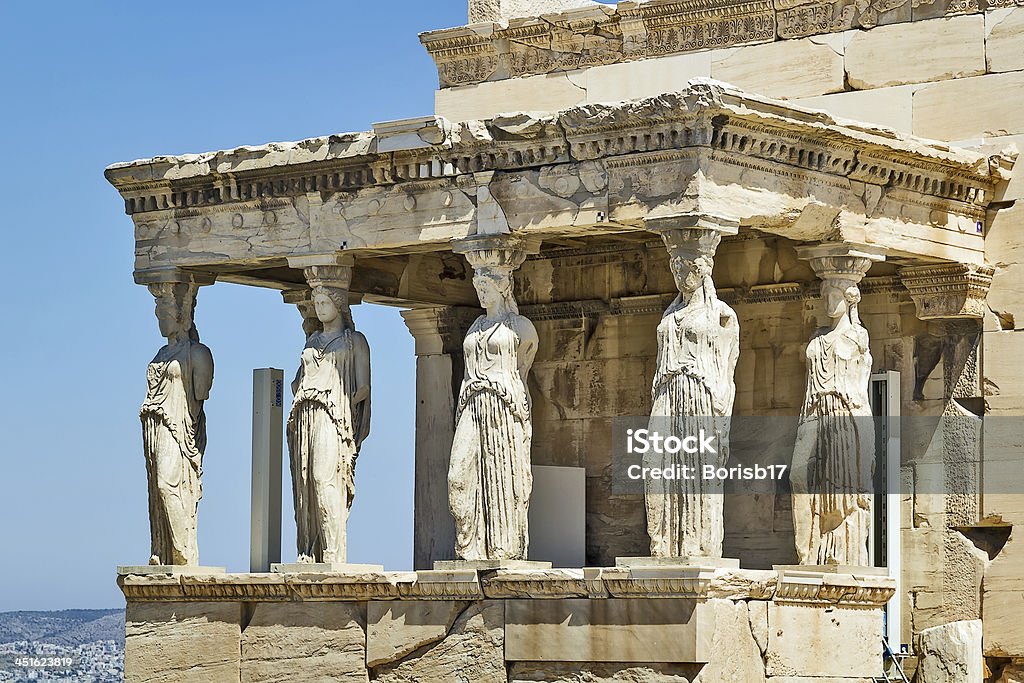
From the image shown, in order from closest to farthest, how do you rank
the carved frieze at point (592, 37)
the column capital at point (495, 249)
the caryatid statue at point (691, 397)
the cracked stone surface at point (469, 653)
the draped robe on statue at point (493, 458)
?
the caryatid statue at point (691, 397), the cracked stone surface at point (469, 653), the draped robe on statue at point (493, 458), the column capital at point (495, 249), the carved frieze at point (592, 37)

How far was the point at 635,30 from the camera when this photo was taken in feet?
58.1

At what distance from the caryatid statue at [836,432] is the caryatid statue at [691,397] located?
Result: 1094 mm

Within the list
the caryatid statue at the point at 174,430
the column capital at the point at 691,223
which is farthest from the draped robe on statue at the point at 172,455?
the column capital at the point at 691,223

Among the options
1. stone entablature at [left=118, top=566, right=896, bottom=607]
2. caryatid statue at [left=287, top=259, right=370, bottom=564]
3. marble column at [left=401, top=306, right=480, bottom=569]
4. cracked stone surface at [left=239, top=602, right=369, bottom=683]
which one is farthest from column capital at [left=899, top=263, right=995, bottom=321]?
cracked stone surface at [left=239, top=602, right=369, bottom=683]

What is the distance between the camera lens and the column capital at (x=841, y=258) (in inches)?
600

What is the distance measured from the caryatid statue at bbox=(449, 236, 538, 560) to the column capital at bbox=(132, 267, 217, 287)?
236 cm

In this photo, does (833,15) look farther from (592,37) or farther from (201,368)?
(201,368)

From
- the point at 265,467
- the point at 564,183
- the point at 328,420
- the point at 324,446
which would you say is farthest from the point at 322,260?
the point at 564,183

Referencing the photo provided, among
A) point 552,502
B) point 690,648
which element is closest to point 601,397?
point 552,502

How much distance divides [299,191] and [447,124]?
Answer: 1275 millimetres

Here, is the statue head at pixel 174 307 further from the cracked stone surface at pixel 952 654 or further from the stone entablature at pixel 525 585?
the cracked stone surface at pixel 952 654

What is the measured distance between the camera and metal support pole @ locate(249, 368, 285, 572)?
16.6 meters

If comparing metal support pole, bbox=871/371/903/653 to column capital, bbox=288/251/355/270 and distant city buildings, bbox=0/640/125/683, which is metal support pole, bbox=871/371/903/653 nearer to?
column capital, bbox=288/251/355/270

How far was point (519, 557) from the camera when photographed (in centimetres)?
1496
